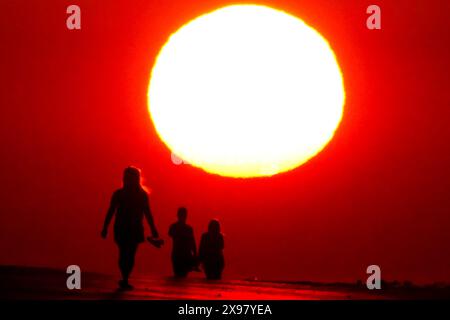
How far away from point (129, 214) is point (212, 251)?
673cm

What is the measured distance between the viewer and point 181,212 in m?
22.2

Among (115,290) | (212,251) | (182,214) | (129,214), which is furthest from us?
(212,251)

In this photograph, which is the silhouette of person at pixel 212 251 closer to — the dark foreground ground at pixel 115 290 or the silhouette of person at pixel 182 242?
the silhouette of person at pixel 182 242

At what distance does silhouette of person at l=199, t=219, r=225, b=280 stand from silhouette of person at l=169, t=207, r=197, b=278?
911 mm

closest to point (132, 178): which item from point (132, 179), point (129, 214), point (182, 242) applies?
point (132, 179)

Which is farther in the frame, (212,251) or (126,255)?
(212,251)

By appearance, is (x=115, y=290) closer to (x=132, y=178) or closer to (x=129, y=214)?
(x=129, y=214)

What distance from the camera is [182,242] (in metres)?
22.3

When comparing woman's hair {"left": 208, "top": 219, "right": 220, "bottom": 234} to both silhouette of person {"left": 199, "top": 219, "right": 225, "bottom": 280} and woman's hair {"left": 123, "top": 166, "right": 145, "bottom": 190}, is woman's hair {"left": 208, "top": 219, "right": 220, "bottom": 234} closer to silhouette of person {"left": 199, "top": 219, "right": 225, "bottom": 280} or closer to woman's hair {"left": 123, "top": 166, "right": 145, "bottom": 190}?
silhouette of person {"left": 199, "top": 219, "right": 225, "bottom": 280}

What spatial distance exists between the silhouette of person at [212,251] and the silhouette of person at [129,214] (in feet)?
20.8

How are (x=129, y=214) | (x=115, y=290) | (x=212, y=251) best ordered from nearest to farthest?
(x=115, y=290), (x=129, y=214), (x=212, y=251)

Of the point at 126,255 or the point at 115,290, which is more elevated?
the point at 126,255

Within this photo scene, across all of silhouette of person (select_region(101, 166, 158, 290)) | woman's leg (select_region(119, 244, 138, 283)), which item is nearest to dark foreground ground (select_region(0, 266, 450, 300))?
woman's leg (select_region(119, 244, 138, 283))
